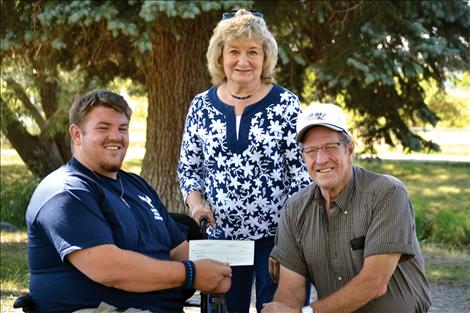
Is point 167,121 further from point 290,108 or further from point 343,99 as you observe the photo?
point 290,108

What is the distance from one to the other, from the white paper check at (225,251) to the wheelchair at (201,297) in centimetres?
16

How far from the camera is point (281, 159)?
396cm

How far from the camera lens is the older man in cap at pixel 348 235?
327 cm

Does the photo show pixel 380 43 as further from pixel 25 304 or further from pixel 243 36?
pixel 25 304

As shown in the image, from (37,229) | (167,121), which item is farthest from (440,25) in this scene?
(37,229)

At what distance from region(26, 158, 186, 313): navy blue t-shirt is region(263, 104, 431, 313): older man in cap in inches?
22.2

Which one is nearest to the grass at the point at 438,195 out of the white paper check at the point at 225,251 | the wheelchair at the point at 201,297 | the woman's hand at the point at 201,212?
the wheelchair at the point at 201,297

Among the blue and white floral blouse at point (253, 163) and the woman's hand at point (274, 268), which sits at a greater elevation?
the blue and white floral blouse at point (253, 163)

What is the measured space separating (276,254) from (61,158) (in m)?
10.9

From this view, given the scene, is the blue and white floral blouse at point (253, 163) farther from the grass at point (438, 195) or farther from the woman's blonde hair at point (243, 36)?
the grass at point (438, 195)

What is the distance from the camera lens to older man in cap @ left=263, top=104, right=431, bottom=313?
3271mm

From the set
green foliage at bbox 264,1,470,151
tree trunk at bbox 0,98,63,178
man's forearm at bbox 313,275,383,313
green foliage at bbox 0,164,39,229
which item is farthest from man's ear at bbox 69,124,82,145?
tree trunk at bbox 0,98,63,178

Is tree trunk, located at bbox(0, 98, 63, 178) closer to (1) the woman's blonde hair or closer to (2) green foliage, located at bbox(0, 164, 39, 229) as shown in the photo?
(2) green foliage, located at bbox(0, 164, 39, 229)

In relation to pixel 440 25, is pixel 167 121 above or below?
below
